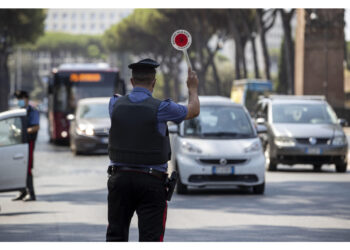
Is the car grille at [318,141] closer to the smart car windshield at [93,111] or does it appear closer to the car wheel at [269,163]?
the car wheel at [269,163]

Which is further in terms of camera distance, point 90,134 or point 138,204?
point 90,134

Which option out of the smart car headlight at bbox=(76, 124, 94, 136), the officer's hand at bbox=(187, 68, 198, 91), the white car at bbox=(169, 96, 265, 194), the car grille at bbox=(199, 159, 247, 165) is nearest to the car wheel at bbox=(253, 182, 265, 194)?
the white car at bbox=(169, 96, 265, 194)

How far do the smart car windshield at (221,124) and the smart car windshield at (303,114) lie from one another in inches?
173

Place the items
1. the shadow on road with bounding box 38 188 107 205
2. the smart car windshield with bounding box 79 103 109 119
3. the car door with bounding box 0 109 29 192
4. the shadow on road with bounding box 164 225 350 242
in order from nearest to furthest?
the shadow on road with bounding box 164 225 350 242
the car door with bounding box 0 109 29 192
the shadow on road with bounding box 38 188 107 205
the smart car windshield with bounding box 79 103 109 119

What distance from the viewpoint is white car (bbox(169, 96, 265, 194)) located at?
1425cm

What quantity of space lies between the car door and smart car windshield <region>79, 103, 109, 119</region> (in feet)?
43.1

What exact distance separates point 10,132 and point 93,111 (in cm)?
1348

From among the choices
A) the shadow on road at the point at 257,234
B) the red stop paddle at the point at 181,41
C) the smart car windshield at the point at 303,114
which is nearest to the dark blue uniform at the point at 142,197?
the red stop paddle at the point at 181,41

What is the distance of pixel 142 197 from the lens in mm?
5758

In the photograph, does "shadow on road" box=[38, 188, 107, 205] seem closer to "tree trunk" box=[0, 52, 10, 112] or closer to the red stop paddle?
the red stop paddle

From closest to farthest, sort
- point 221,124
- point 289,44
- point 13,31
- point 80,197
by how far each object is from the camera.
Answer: point 80,197 < point 221,124 < point 289,44 < point 13,31

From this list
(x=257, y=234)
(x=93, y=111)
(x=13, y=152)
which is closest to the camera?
(x=257, y=234)

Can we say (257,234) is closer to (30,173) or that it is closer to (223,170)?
(223,170)

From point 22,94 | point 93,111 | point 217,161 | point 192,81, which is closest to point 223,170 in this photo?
point 217,161
